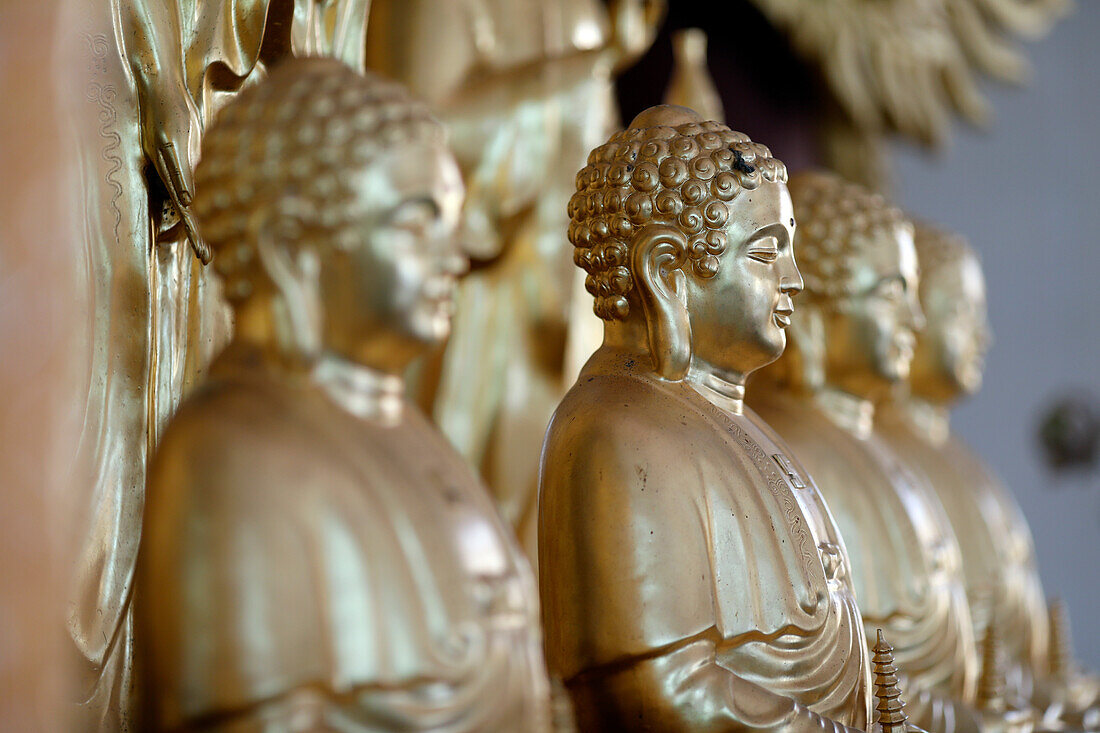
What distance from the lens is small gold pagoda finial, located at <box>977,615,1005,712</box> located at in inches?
90.1

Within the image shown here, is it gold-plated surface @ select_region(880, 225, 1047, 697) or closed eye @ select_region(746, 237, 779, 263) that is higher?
closed eye @ select_region(746, 237, 779, 263)

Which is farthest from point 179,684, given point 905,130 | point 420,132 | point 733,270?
point 905,130

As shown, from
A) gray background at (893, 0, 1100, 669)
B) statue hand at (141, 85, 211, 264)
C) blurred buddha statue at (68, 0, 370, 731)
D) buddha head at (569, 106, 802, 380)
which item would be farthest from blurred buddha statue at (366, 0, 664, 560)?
gray background at (893, 0, 1100, 669)

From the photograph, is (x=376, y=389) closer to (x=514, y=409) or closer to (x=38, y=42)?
(x=38, y=42)

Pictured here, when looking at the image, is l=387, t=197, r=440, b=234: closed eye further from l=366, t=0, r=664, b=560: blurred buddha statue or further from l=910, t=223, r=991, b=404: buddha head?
l=910, t=223, r=991, b=404: buddha head

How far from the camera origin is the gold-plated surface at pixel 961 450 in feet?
9.45

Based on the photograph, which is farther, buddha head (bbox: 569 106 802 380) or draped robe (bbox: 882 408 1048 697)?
draped robe (bbox: 882 408 1048 697)

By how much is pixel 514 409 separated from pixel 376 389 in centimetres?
144

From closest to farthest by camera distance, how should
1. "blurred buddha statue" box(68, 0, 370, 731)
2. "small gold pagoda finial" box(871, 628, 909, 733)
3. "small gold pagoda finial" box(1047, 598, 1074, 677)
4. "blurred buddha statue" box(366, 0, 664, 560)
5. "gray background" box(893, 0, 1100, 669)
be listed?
1. "small gold pagoda finial" box(871, 628, 909, 733)
2. "blurred buddha statue" box(68, 0, 370, 731)
3. "blurred buddha statue" box(366, 0, 664, 560)
4. "small gold pagoda finial" box(1047, 598, 1074, 677)
5. "gray background" box(893, 0, 1100, 669)

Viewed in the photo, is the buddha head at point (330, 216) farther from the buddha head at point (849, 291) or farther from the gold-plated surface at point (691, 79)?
the gold-plated surface at point (691, 79)

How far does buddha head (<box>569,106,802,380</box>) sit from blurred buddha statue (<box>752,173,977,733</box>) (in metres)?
0.51

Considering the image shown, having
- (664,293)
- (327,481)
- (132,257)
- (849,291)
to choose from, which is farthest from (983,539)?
(327,481)

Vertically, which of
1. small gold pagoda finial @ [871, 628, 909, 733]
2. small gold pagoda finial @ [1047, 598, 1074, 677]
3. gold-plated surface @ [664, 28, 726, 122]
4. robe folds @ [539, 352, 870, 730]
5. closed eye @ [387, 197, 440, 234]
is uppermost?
gold-plated surface @ [664, 28, 726, 122]

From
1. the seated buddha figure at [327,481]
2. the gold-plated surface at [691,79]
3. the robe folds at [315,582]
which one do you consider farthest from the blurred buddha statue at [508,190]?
the robe folds at [315,582]
